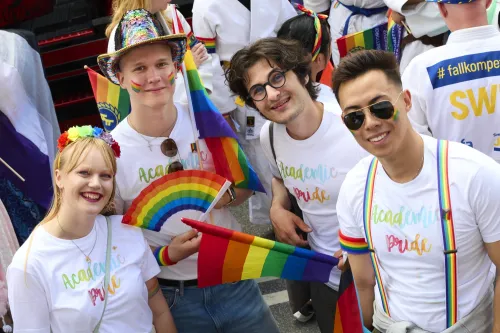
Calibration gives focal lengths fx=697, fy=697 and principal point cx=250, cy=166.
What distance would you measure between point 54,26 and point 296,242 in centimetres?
399

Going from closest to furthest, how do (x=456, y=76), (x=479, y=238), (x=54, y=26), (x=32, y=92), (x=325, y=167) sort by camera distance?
(x=479, y=238) < (x=325, y=167) < (x=456, y=76) < (x=32, y=92) < (x=54, y=26)

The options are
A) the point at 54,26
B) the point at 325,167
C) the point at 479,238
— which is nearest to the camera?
the point at 479,238

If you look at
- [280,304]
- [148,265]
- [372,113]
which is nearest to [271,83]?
[372,113]

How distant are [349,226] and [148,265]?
84 centimetres

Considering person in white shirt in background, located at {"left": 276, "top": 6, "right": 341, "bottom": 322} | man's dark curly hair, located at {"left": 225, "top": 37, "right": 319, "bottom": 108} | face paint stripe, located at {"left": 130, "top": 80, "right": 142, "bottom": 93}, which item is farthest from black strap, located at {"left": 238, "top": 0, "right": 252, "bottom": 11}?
face paint stripe, located at {"left": 130, "top": 80, "right": 142, "bottom": 93}

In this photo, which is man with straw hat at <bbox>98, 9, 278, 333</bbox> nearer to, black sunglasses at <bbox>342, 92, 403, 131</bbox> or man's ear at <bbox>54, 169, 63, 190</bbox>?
man's ear at <bbox>54, 169, 63, 190</bbox>

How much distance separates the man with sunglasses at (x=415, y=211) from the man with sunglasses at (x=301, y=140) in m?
0.41

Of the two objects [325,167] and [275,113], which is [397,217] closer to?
[325,167]

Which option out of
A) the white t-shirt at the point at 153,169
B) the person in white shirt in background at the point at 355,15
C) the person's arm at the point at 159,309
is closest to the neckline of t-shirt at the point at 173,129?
the white t-shirt at the point at 153,169

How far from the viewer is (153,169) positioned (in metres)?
2.96

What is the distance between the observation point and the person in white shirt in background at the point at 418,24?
13.4 ft

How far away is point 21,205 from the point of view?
12.2 ft

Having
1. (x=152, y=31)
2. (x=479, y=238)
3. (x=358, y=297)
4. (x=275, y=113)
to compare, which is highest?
(x=152, y=31)

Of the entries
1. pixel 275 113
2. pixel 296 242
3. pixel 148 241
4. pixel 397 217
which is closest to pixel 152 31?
pixel 275 113
